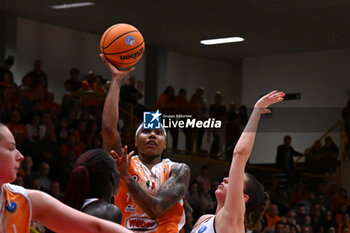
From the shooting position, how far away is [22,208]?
219 centimetres

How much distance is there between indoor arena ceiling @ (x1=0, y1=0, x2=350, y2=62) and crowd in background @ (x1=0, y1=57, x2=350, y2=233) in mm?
1581

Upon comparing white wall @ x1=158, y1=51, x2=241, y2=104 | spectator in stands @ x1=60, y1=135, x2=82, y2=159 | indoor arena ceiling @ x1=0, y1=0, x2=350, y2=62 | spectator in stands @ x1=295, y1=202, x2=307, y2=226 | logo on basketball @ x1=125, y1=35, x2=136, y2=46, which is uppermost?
indoor arena ceiling @ x1=0, y1=0, x2=350, y2=62

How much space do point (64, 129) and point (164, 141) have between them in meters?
7.16

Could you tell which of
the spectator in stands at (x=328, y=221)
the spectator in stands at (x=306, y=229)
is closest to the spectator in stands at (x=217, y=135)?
the spectator in stands at (x=328, y=221)

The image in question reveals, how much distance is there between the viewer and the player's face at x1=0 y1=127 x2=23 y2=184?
216 centimetres

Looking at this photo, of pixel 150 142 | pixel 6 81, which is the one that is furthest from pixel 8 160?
pixel 6 81

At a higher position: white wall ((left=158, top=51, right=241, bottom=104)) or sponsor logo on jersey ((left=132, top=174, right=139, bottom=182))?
white wall ((left=158, top=51, right=241, bottom=104))

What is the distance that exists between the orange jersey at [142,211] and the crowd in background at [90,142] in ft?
15.6

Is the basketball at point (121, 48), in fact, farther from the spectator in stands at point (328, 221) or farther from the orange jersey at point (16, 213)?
the spectator in stands at point (328, 221)

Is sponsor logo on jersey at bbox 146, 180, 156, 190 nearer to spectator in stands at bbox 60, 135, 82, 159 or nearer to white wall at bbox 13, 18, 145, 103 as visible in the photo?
spectator in stands at bbox 60, 135, 82, 159

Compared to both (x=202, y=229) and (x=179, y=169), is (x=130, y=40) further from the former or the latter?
(x=202, y=229)

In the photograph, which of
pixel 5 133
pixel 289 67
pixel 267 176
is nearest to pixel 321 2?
pixel 267 176

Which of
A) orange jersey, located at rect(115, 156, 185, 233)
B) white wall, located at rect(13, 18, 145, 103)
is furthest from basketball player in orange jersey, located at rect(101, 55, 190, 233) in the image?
white wall, located at rect(13, 18, 145, 103)

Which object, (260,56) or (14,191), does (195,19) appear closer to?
(260,56)
